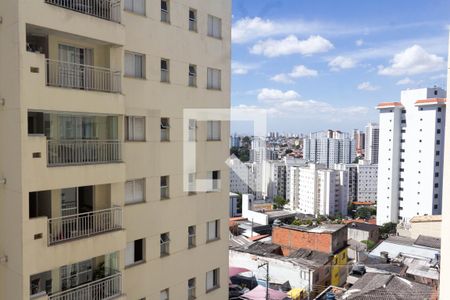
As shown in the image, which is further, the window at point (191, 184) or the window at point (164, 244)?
the window at point (191, 184)

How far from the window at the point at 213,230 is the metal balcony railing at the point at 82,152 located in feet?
8.27

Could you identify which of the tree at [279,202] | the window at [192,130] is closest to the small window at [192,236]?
the window at [192,130]

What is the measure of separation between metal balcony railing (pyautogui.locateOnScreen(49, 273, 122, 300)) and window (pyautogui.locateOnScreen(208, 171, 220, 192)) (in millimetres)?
2392

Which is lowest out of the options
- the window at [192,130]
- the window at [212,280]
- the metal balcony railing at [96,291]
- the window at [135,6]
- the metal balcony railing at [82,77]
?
the window at [212,280]

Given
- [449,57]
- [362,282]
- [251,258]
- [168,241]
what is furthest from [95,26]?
[251,258]

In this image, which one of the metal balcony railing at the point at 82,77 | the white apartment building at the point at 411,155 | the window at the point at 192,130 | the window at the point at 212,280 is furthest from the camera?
the white apartment building at the point at 411,155

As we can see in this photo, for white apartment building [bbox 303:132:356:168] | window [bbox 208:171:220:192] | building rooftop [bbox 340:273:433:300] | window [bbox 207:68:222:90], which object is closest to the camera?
window [bbox 207:68:222:90]

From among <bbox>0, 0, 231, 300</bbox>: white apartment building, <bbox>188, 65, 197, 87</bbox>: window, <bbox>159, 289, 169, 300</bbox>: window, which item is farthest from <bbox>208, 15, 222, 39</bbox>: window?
<bbox>159, 289, 169, 300</bbox>: window

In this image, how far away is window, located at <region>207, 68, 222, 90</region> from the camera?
22.4 feet

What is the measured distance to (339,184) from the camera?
5403 centimetres

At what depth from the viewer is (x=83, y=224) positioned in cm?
501

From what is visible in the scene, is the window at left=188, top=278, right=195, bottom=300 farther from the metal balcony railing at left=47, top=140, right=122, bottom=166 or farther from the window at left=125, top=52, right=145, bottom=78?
the window at left=125, top=52, right=145, bottom=78

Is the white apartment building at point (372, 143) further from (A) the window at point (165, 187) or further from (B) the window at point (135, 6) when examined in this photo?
(B) the window at point (135, 6)

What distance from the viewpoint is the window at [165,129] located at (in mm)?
6117
